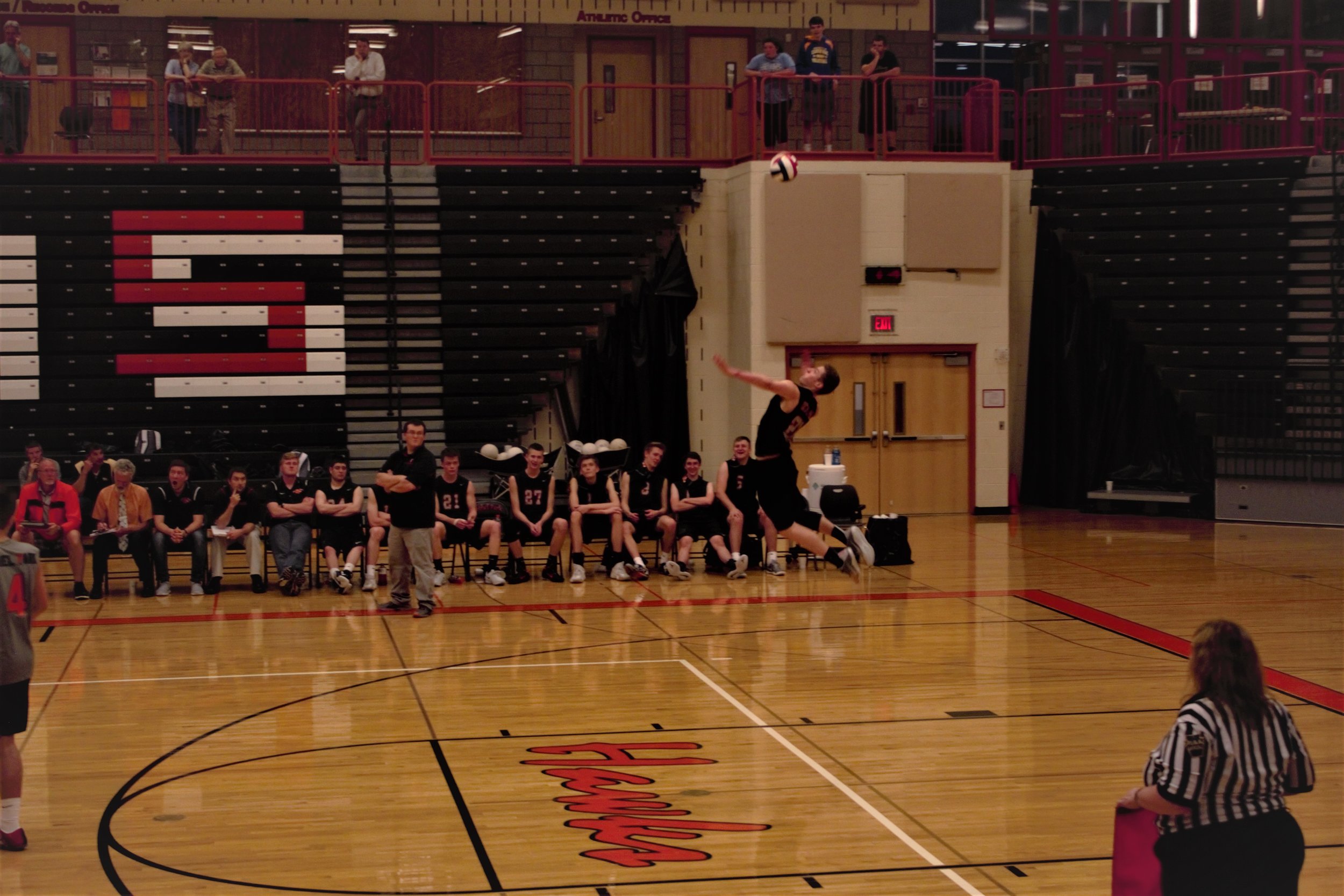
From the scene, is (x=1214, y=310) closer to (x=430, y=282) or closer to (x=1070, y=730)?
(x=430, y=282)

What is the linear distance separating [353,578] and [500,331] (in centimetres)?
527

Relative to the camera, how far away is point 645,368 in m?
19.6

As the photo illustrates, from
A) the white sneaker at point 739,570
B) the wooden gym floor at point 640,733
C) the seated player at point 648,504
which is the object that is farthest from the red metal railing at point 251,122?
the white sneaker at point 739,570

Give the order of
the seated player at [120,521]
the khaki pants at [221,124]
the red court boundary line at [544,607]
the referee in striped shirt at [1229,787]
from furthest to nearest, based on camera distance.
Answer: the khaki pants at [221,124], the seated player at [120,521], the red court boundary line at [544,607], the referee in striped shirt at [1229,787]

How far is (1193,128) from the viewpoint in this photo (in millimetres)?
20672

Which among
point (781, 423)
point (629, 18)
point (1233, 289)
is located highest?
point (629, 18)

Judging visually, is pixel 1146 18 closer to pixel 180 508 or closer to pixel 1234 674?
pixel 180 508

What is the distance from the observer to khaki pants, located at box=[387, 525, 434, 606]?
12.6 meters

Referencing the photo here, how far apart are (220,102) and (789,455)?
12352 millimetres

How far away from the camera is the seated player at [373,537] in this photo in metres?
14.0

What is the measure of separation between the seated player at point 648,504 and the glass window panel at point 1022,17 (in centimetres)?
1210

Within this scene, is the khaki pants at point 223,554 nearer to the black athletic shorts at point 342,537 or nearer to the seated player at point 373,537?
the black athletic shorts at point 342,537

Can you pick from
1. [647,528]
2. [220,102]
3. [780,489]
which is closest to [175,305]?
[220,102]

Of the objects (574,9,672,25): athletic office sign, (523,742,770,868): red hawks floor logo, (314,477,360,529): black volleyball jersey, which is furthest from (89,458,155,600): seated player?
(574,9,672,25): athletic office sign
